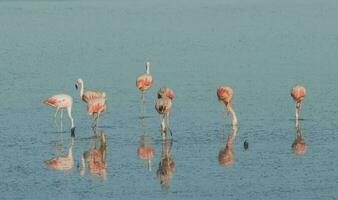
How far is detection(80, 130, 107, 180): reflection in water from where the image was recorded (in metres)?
17.3

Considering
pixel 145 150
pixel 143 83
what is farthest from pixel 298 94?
pixel 145 150

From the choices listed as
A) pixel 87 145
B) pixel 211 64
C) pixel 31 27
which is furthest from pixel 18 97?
pixel 31 27

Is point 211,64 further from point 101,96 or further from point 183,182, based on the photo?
point 183,182

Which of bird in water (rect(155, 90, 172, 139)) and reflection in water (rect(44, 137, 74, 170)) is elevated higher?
bird in water (rect(155, 90, 172, 139))

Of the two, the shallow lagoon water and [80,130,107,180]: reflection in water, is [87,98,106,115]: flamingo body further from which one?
[80,130,107,180]: reflection in water

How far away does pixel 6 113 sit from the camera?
22203 mm

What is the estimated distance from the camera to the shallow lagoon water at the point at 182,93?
16547mm

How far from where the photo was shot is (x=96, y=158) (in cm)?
1828

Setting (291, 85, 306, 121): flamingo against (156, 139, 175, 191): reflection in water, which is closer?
(156, 139, 175, 191): reflection in water

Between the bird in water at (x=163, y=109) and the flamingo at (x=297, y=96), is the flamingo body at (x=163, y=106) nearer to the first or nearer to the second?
the bird in water at (x=163, y=109)

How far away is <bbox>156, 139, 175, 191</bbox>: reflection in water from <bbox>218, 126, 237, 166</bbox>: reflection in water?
850mm

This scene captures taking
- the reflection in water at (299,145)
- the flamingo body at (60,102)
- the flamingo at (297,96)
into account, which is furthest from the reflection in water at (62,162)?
the flamingo at (297,96)

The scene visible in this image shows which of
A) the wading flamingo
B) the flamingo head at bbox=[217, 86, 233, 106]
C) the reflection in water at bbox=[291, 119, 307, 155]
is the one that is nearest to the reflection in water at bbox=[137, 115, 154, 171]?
the wading flamingo

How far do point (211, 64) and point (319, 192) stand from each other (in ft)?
46.6
